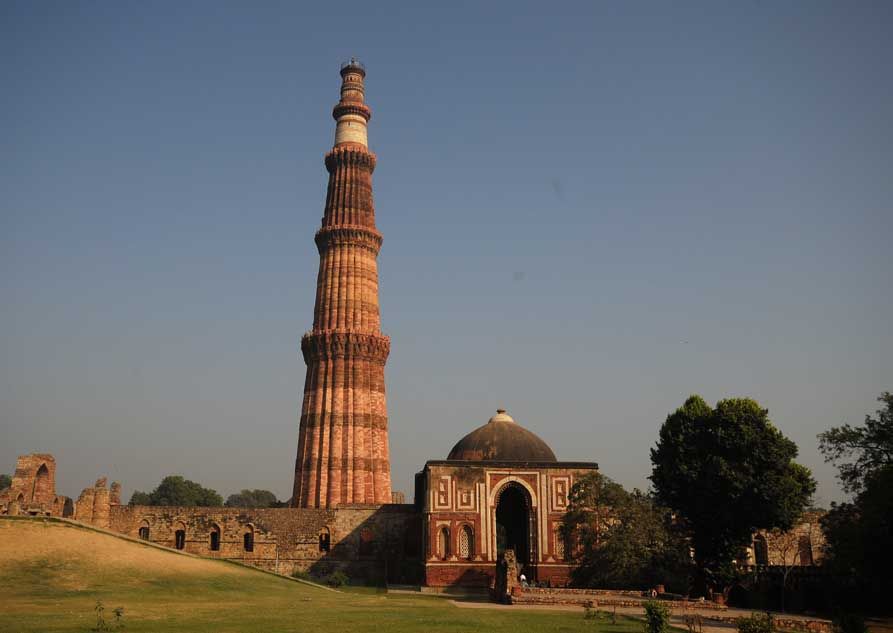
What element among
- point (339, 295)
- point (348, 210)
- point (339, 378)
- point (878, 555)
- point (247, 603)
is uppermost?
point (348, 210)

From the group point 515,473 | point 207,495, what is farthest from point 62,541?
point 207,495

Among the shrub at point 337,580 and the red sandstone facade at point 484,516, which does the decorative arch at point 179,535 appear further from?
the red sandstone facade at point 484,516

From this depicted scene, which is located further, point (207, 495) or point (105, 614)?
point (207, 495)

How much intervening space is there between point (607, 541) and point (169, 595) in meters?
16.9

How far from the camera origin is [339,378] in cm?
4944

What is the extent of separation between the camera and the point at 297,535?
42812 millimetres

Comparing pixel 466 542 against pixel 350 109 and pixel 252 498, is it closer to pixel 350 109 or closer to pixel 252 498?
pixel 350 109

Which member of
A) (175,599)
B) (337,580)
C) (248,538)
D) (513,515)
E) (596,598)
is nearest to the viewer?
(175,599)

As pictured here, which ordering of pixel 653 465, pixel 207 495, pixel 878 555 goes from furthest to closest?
1. pixel 207 495
2. pixel 653 465
3. pixel 878 555

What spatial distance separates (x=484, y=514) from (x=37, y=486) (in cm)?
2482

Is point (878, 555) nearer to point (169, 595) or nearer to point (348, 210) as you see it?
point (169, 595)

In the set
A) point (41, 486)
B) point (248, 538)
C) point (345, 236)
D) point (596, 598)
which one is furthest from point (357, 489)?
point (596, 598)

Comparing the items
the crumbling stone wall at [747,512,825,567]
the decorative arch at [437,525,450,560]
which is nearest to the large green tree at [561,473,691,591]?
the decorative arch at [437,525,450,560]

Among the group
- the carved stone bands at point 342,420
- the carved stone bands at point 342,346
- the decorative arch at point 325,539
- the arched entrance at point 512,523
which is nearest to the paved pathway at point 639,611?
the arched entrance at point 512,523
